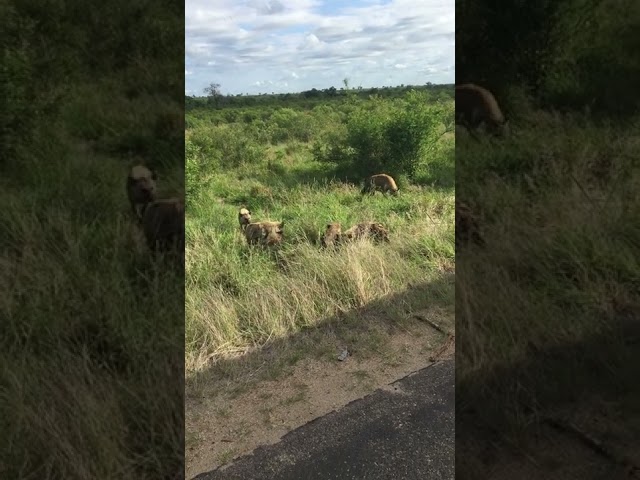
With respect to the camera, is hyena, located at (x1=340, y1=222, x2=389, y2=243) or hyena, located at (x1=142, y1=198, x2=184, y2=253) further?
hyena, located at (x1=340, y1=222, x2=389, y2=243)

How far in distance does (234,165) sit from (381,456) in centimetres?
861

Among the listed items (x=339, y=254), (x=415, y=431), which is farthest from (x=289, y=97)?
(x=415, y=431)

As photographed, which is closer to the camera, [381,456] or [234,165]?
[381,456]

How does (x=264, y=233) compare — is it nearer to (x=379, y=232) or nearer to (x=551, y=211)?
(x=379, y=232)

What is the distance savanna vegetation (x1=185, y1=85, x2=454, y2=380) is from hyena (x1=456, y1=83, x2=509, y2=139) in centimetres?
198

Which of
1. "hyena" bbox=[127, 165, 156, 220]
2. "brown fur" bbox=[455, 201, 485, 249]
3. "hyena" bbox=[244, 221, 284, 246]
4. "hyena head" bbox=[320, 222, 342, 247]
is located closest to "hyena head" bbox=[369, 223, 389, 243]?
"hyena head" bbox=[320, 222, 342, 247]

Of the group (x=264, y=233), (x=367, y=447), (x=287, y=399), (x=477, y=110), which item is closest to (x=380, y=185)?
(x=264, y=233)

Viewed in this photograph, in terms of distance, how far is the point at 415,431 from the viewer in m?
2.41

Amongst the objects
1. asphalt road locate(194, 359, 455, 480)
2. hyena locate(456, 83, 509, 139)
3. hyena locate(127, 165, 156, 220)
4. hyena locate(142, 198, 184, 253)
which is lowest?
asphalt road locate(194, 359, 455, 480)

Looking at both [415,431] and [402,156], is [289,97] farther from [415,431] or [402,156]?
[415,431]

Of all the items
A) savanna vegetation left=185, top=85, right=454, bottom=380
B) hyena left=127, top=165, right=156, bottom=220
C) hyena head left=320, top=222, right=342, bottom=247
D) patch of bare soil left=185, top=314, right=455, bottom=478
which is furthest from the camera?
hyena head left=320, top=222, right=342, bottom=247

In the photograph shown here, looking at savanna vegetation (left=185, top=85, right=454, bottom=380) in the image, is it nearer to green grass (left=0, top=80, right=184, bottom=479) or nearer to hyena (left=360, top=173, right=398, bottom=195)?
hyena (left=360, top=173, right=398, bottom=195)

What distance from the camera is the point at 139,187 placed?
59.6 inches

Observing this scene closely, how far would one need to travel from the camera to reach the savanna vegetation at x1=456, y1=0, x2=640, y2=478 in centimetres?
143
